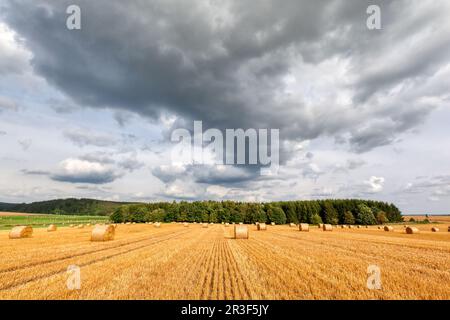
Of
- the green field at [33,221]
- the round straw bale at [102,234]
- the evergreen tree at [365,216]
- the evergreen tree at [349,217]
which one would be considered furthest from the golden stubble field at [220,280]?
the evergreen tree at [349,217]

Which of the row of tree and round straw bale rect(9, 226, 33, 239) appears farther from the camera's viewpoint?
the row of tree

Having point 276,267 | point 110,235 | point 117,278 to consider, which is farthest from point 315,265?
point 110,235

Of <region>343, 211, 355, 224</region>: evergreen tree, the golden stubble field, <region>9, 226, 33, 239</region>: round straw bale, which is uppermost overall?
the golden stubble field

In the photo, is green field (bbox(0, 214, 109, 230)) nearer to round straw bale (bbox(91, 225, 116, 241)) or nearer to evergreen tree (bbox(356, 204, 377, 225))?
round straw bale (bbox(91, 225, 116, 241))

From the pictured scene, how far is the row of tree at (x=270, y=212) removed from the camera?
110000 mm

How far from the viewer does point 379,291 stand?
7.67 m

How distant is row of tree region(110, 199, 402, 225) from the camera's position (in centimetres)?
11000

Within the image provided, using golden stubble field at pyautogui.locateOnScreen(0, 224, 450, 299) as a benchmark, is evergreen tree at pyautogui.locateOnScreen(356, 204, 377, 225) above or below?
below
